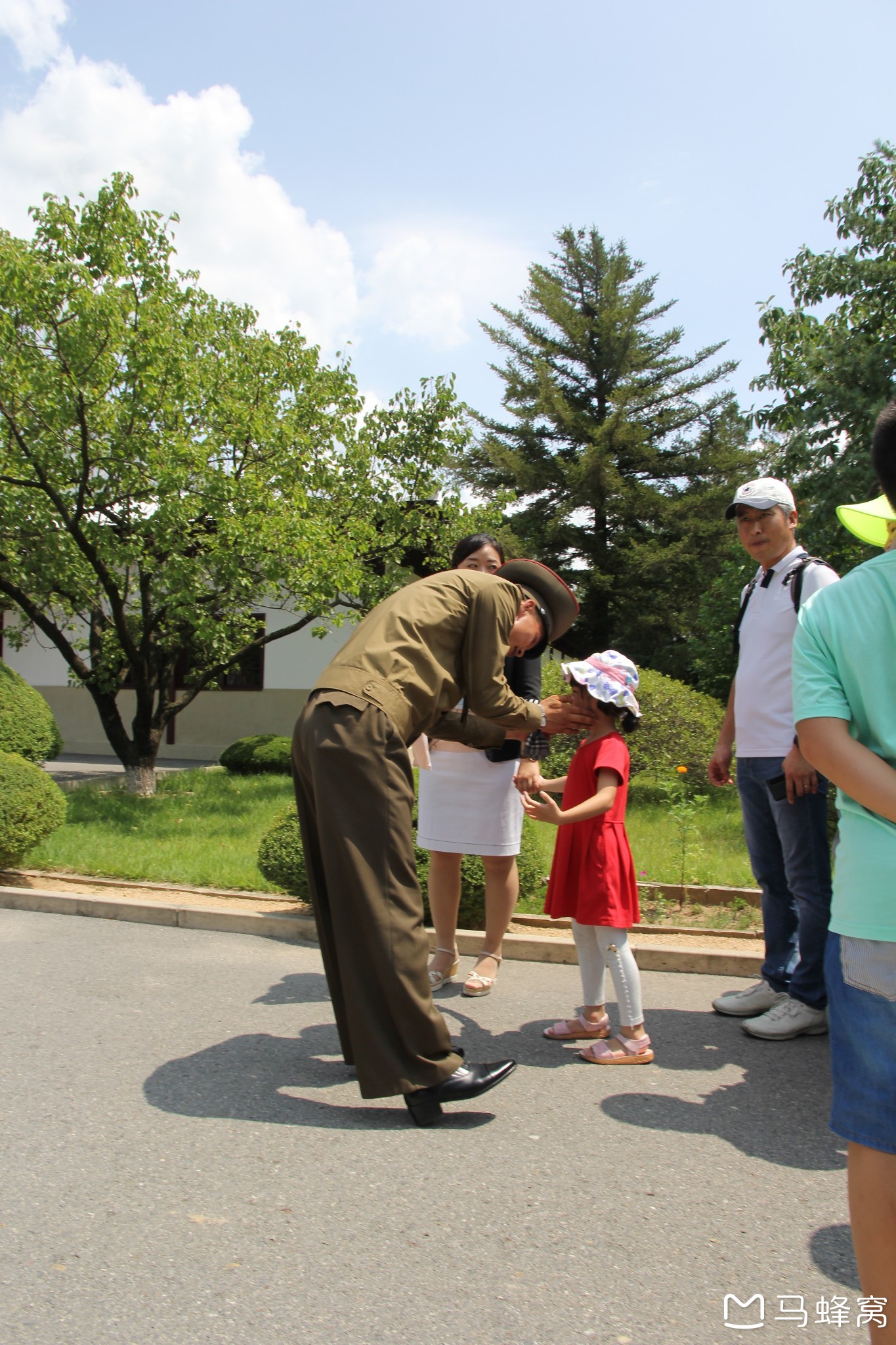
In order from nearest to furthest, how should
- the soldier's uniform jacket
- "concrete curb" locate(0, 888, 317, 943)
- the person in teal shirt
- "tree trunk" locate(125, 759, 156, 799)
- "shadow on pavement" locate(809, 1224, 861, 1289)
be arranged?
the person in teal shirt → "shadow on pavement" locate(809, 1224, 861, 1289) → the soldier's uniform jacket → "concrete curb" locate(0, 888, 317, 943) → "tree trunk" locate(125, 759, 156, 799)

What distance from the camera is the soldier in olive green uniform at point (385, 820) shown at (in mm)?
3105

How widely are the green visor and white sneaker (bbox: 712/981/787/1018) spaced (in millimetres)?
2805

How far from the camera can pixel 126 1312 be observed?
7.22 feet

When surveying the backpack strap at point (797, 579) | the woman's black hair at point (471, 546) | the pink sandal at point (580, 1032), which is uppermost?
the woman's black hair at point (471, 546)

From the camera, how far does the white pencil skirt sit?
451 centimetres

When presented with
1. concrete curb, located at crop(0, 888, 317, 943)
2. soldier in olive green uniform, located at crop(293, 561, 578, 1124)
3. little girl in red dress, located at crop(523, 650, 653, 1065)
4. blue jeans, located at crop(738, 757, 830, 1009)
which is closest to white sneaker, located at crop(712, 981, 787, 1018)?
blue jeans, located at crop(738, 757, 830, 1009)

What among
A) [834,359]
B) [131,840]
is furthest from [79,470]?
[834,359]

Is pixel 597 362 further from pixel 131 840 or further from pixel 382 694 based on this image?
pixel 382 694

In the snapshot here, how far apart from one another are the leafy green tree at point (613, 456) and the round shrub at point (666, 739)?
16.4 metres

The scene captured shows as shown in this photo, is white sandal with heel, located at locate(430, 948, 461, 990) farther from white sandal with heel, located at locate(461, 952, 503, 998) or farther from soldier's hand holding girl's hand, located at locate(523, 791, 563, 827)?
soldier's hand holding girl's hand, located at locate(523, 791, 563, 827)

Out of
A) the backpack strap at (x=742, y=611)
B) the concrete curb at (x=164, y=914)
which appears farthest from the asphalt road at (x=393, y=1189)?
the backpack strap at (x=742, y=611)

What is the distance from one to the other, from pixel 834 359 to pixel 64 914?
897 cm

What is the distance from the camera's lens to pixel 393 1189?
2.79m

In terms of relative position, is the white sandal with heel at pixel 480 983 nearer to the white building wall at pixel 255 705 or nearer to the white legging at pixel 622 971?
the white legging at pixel 622 971
